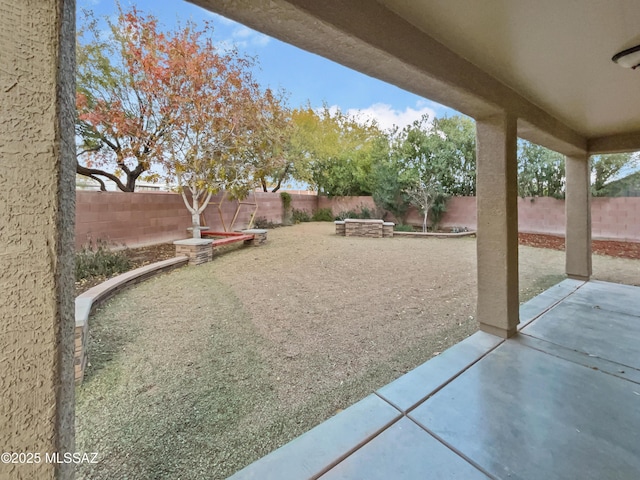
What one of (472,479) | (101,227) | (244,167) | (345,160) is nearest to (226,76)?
(244,167)

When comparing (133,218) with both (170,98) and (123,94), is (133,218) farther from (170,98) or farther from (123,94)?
(123,94)

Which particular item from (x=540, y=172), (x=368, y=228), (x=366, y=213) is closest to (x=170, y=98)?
(x=368, y=228)

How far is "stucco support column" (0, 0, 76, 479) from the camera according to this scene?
0.61 meters

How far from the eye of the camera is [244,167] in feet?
22.5

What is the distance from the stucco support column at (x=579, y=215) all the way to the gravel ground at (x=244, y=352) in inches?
17.6

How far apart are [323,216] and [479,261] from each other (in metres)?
11.7

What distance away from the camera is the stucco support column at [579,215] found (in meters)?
3.92

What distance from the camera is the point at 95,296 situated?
10.2ft

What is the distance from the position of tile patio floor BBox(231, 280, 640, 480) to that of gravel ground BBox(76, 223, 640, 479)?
0.25 meters

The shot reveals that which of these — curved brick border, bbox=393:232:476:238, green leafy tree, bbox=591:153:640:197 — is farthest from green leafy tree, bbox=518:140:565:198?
curved brick border, bbox=393:232:476:238

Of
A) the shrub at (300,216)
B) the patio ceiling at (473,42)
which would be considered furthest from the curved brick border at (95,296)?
the shrub at (300,216)

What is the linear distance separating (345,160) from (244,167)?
27.6 feet

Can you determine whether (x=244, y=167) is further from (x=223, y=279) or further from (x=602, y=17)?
(x=602, y=17)

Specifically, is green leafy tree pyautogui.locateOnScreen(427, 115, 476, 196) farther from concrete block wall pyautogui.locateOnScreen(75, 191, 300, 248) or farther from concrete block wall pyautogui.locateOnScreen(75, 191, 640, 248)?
concrete block wall pyautogui.locateOnScreen(75, 191, 300, 248)
